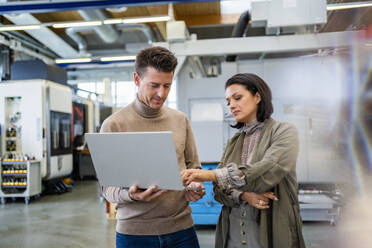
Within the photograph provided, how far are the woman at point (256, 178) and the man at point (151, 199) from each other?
0.18 metres

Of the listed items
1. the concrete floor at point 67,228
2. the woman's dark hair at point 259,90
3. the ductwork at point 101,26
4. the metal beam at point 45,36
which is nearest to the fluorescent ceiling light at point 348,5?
the concrete floor at point 67,228

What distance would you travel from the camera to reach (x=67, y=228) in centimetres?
438

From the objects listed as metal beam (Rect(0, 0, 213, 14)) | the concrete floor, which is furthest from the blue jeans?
metal beam (Rect(0, 0, 213, 14))

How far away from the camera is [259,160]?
4.21ft

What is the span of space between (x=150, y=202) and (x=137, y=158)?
0.30 metres

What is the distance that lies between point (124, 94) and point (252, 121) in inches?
505

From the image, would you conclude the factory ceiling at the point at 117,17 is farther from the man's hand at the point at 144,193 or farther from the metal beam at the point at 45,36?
the man's hand at the point at 144,193

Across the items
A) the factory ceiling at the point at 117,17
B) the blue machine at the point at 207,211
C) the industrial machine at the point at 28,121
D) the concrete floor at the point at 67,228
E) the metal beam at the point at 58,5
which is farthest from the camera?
the industrial machine at the point at 28,121

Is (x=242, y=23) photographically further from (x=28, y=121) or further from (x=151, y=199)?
(x=28, y=121)

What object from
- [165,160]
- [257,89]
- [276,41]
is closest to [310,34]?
[276,41]

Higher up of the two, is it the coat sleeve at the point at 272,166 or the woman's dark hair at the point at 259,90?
the woman's dark hair at the point at 259,90

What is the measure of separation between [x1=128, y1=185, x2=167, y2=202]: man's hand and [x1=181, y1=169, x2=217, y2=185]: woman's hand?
0.38ft

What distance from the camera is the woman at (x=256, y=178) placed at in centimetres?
120

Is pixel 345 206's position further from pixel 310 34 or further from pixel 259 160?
pixel 259 160
